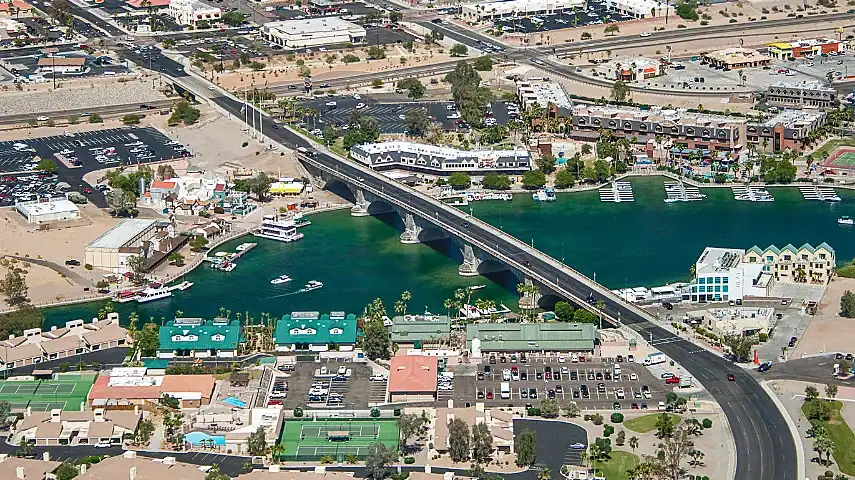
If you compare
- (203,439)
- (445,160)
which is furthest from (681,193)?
(203,439)

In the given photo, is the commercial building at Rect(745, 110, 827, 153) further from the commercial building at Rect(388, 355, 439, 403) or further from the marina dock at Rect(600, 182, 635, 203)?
the commercial building at Rect(388, 355, 439, 403)

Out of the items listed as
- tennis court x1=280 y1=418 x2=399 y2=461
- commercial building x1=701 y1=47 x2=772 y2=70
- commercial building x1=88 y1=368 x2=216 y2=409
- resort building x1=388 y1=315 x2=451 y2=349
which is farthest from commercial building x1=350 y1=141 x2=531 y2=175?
tennis court x1=280 y1=418 x2=399 y2=461

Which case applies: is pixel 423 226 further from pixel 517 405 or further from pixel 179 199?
pixel 517 405

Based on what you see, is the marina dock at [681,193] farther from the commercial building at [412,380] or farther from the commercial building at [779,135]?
the commercial building at [412,380]

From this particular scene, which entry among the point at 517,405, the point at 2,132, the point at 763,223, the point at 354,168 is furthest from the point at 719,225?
the point at 2,132

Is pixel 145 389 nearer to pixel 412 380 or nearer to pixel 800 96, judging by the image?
pixel 412 380

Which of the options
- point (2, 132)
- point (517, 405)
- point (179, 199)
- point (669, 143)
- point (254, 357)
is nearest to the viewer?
point (517, 405)
